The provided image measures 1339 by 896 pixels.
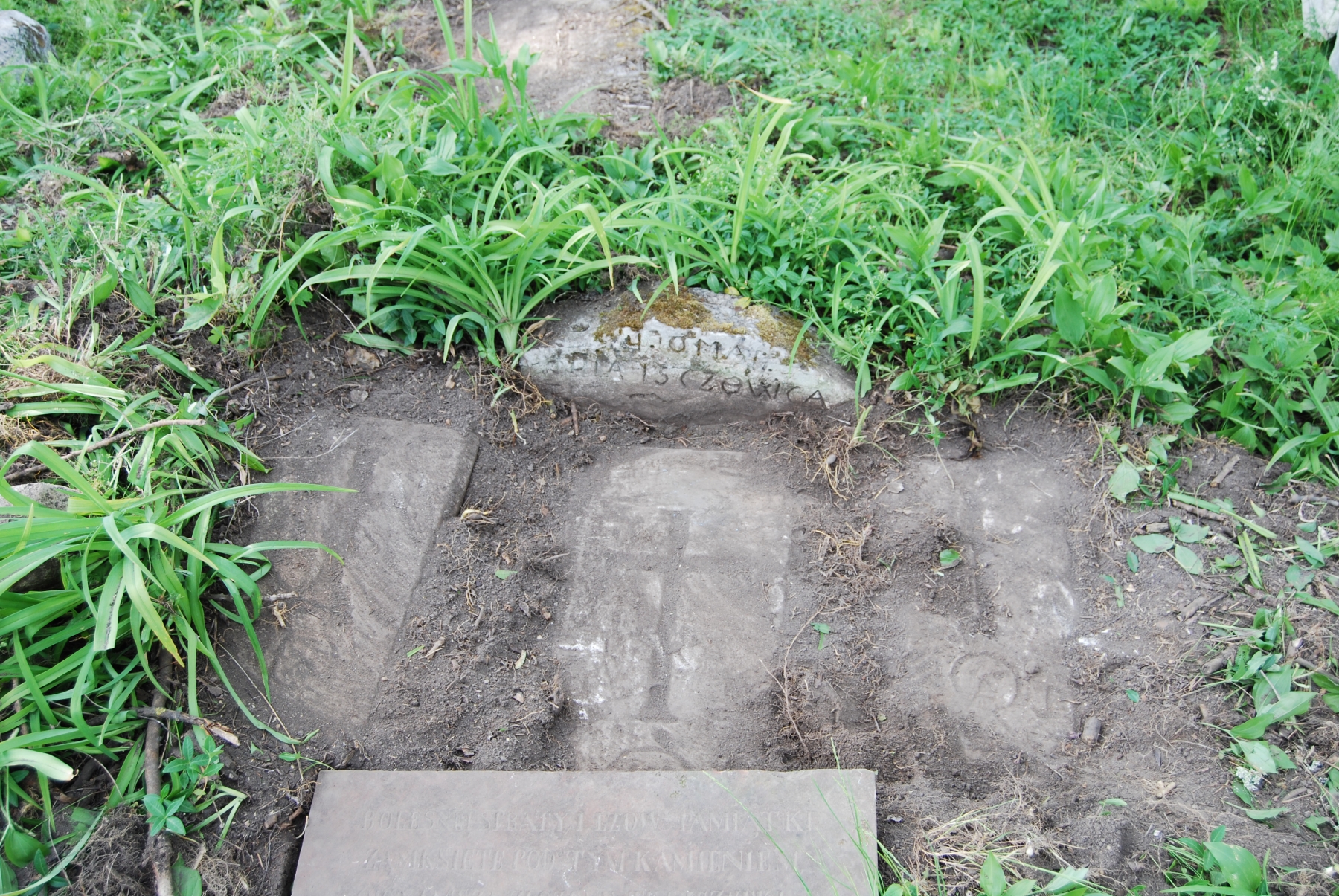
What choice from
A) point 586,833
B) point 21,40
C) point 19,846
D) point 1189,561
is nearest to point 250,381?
point 19,846

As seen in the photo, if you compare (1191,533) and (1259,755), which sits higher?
(1191,533)

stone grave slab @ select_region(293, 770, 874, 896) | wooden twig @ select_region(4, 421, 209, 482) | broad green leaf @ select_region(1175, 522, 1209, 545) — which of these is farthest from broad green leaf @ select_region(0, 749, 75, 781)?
broad green leaf @ select_region(1175, 522, 1209, 545)

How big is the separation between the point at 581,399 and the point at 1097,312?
4.78 ft

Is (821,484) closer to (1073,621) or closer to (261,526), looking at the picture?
(1073,621)

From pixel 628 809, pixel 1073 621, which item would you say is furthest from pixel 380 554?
pixel 1073 621

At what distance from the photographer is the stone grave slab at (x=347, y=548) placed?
1832mm

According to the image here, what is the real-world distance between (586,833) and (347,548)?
2.95 ft

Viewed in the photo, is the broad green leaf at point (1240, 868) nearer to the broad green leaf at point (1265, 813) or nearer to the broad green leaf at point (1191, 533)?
the broad green leaf at point (1265, 813)

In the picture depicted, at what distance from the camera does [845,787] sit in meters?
1.64

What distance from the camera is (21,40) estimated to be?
2920 millimetres

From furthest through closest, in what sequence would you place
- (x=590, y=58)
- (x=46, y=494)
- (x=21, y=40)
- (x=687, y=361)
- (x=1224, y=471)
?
(x=590, y=58), (x=21, y=40), (x=687, y=361), (x=1224, y=471), (x=46, y=494)

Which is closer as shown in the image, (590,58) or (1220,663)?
(1220,663)

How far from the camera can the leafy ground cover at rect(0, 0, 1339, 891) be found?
1.77 meters

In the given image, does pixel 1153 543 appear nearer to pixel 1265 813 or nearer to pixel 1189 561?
pixel 1189 561
